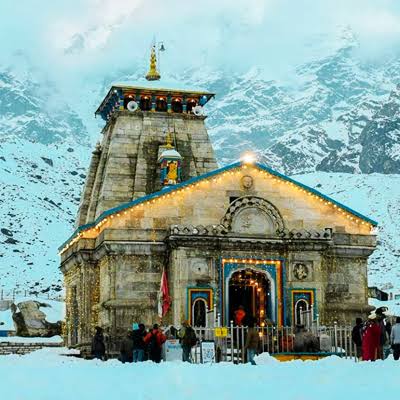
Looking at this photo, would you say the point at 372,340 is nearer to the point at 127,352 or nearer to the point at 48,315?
the point at 127,352

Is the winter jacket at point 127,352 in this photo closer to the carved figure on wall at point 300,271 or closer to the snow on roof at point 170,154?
the carved figure on wall at point 300,271

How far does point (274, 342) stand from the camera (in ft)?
102

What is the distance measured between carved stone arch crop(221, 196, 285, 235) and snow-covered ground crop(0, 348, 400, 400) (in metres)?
12.4

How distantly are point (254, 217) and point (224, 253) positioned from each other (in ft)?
6.18

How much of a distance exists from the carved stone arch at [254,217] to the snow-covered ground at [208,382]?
12.4 meters

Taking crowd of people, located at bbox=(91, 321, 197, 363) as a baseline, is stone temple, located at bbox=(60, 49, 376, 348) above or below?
above

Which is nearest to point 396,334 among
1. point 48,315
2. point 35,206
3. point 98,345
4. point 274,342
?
point 274,342

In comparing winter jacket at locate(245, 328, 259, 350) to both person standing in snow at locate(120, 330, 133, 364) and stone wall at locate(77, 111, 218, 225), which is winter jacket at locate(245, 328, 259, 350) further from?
stone wall at locate(77, 111, 218, 225)

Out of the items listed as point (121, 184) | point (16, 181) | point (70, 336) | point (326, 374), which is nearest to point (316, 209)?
point (121, 184)

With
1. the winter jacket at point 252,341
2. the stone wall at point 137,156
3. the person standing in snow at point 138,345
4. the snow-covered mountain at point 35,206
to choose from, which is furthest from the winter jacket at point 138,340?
the snow-covered mountain at point 35,206

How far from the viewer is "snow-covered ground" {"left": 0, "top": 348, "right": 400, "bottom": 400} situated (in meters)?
16.5

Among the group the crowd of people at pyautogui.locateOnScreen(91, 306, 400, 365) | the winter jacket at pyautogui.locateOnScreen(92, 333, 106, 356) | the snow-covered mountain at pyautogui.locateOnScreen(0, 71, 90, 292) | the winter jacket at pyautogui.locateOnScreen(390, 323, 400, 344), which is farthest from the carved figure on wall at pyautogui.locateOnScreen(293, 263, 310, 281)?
the snow-covered mountain at pyautogui.locateOnScreen(0, 71, 90, 292)

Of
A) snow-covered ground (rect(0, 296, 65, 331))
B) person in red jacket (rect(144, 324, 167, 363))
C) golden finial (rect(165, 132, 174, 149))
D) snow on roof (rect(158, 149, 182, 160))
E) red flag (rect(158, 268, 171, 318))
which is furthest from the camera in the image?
snow-covered ground (rect(0, 296, 65, 331))

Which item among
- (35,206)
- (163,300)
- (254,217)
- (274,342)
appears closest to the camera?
(274,342)
